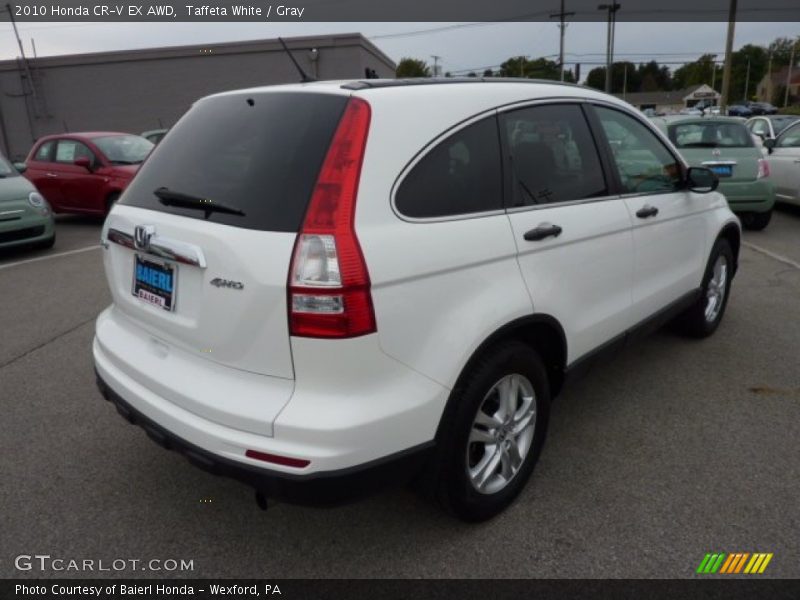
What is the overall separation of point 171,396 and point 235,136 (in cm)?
103

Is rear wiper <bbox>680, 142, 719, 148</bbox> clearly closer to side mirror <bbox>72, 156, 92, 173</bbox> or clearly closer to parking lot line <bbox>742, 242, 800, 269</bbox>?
parking lot line <bbox>742, 242, 800, 269</bbox>

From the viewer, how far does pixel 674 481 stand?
9.43 ft

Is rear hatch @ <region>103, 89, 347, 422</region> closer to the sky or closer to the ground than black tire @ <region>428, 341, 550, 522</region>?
closer to the sky

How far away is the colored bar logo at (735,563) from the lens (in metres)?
2.33

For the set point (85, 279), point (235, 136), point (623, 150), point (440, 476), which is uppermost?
point (235, 136)

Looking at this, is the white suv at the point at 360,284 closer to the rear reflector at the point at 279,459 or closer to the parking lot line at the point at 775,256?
the rear reflector at the point at 279,459

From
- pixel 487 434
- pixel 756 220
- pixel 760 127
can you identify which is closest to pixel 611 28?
pixel 760 127

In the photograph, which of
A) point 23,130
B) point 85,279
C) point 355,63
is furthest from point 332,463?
point 23,130

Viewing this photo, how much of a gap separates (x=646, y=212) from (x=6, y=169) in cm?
864

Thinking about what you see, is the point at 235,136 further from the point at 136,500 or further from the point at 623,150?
the point at 623,150

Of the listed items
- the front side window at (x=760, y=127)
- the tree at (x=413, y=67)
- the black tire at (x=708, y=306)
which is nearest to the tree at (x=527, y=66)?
the tree at (x=413, y=67)

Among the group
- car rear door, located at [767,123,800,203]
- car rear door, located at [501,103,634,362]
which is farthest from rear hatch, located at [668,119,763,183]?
car rear door, located at [501,103,634,362]

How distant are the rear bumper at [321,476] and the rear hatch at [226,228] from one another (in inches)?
12.7

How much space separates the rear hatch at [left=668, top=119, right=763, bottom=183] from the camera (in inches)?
335
